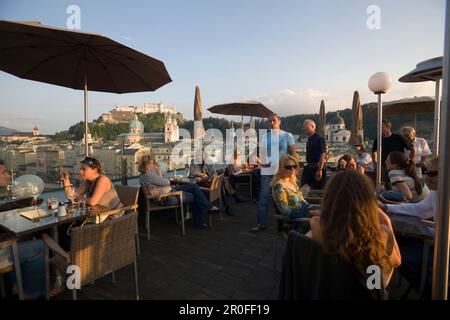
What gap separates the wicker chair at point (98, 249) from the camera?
176 cm

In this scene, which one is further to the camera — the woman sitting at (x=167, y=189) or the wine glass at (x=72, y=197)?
A: the woman sitting at (x=167, y=189)

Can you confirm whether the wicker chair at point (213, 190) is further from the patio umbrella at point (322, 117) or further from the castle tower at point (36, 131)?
the patio umbrella at point (322, 117)

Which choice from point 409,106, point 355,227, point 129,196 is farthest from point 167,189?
point 409,106

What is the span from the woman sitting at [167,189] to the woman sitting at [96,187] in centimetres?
91

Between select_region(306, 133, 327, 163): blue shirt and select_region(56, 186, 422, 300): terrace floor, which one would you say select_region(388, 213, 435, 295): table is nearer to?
select_region(56, 186, 422, 300): terrace floor

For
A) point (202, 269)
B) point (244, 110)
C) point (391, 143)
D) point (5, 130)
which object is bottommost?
point (202, 269)

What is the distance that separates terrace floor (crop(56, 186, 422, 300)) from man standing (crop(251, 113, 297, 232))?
0.34 meters

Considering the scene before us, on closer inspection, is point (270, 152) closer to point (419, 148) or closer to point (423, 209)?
point (423, 209)

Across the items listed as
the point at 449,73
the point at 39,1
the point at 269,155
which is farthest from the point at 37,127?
the point at 449,73

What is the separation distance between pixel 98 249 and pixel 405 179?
3291mm

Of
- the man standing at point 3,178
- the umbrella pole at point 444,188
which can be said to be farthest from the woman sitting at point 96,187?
the umbrella pole at point 444,188

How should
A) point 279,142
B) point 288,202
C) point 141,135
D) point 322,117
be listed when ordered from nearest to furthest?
1. point 288,202
2. point 279,142
3. point 141,135
4. point 322,117

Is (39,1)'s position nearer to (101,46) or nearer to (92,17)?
(92,17)

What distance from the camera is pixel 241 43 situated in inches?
260
